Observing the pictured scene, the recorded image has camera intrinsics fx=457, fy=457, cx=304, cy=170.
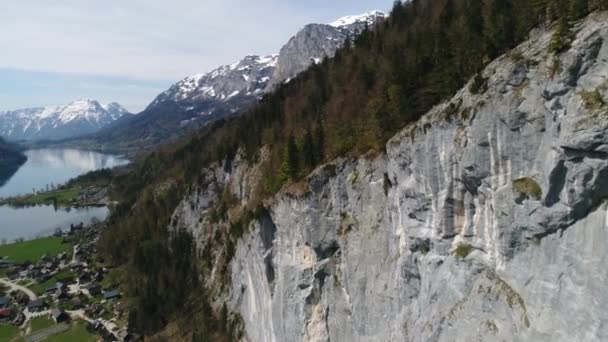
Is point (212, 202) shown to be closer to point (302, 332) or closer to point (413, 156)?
point (302, 332)

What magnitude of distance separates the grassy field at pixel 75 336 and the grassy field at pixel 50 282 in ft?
88.8

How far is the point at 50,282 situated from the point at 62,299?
15651mm

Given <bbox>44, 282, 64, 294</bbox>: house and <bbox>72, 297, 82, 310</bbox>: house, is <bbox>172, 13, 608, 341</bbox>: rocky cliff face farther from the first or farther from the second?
<bbox>44, 282, 64, 294</bbox>: house

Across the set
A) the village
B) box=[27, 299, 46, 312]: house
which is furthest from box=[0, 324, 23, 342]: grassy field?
box=[27, 299, 46, 312]: house

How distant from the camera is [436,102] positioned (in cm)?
2800

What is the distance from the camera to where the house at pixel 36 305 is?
80.8 meters

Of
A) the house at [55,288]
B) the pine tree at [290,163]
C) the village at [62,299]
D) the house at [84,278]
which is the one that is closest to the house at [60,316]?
the village at [62,299]

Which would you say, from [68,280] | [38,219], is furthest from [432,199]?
[38,219]

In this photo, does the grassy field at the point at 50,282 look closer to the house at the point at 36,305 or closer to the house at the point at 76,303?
the house at the point at 36,305

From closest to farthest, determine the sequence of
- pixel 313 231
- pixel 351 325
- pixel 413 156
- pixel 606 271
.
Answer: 1. pixel 606 271
2. pixel 413 156
3. pixel 351 325
4. pixel 313 231

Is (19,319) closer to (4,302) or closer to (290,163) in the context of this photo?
(4,302)

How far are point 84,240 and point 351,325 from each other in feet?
386

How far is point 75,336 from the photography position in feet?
223

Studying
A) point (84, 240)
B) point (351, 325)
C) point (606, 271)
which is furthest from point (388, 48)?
point (84, 240)
